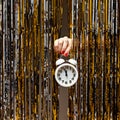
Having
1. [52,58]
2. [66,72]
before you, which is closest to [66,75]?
[66,72]

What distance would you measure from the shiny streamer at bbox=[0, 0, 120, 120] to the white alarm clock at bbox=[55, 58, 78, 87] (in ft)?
0.09

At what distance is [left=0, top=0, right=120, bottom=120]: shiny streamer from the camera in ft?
8.71

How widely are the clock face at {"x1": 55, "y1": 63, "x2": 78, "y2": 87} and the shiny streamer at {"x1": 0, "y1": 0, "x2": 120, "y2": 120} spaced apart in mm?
29

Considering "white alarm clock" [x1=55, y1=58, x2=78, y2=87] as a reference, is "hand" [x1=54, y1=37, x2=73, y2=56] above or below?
above

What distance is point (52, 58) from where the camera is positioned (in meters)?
2.66

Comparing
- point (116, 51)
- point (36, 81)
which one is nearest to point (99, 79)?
point (116, 51)

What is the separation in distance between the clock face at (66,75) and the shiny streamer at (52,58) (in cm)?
3

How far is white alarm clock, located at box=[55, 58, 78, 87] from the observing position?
266cm

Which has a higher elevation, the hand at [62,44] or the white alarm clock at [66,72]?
the hand at [62,44]

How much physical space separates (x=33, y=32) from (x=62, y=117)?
50 centimetres

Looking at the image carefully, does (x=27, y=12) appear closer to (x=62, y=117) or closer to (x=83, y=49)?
(x=83, y=49)

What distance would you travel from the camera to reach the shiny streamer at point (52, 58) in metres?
2.66

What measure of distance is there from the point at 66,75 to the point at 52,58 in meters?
0.12

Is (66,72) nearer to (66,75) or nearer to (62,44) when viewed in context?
(66,75)
